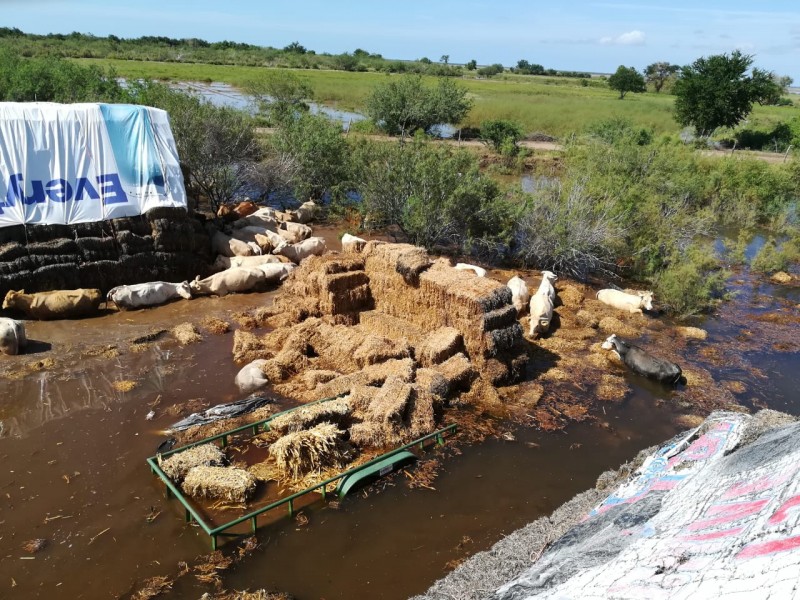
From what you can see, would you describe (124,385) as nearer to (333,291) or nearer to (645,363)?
(333,291)

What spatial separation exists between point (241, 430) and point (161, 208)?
893 cm

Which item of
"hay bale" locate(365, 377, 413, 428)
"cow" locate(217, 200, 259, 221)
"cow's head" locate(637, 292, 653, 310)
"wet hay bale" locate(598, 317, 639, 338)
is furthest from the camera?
"cow" locate(217, 200, 259, 221)

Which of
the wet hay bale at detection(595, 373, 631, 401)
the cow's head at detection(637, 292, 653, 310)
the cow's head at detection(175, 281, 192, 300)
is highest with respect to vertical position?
the cow's head at detection(637, 292, 653, 310)

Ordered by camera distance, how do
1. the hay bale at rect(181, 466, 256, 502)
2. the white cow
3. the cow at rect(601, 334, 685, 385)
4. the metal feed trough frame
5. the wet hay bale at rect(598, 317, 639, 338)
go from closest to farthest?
1. the metal feed trough frame
2. the hay bale at rect(181, 466, 256, 502)
3. the cow at rect(601, 334, 685, 385)
4. the wet hay bale at rect(598, 317, 639, 338)
5. the white cow

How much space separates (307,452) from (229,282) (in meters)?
8.43

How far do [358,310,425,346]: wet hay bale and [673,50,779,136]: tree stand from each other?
135 feet

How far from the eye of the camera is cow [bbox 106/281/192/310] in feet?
48.0

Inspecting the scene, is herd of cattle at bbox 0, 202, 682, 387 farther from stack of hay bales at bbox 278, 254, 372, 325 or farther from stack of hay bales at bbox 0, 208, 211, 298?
stack of hay bales at bbox 278, 254, 372, 325

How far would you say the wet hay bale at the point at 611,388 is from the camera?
1195 cm

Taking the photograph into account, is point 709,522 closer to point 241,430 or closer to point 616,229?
point 241,430

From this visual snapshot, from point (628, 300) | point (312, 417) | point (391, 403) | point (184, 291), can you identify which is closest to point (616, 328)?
point (628, 300)

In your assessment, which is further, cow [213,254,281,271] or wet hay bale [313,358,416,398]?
cow [213,254,281,271]

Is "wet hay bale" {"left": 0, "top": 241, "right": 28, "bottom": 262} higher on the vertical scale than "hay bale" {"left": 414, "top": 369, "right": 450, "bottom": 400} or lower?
higher

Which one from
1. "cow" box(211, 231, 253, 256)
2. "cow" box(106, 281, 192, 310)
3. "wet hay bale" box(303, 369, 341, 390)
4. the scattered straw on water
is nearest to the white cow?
"cow" box(106, 281, 192, 310)
